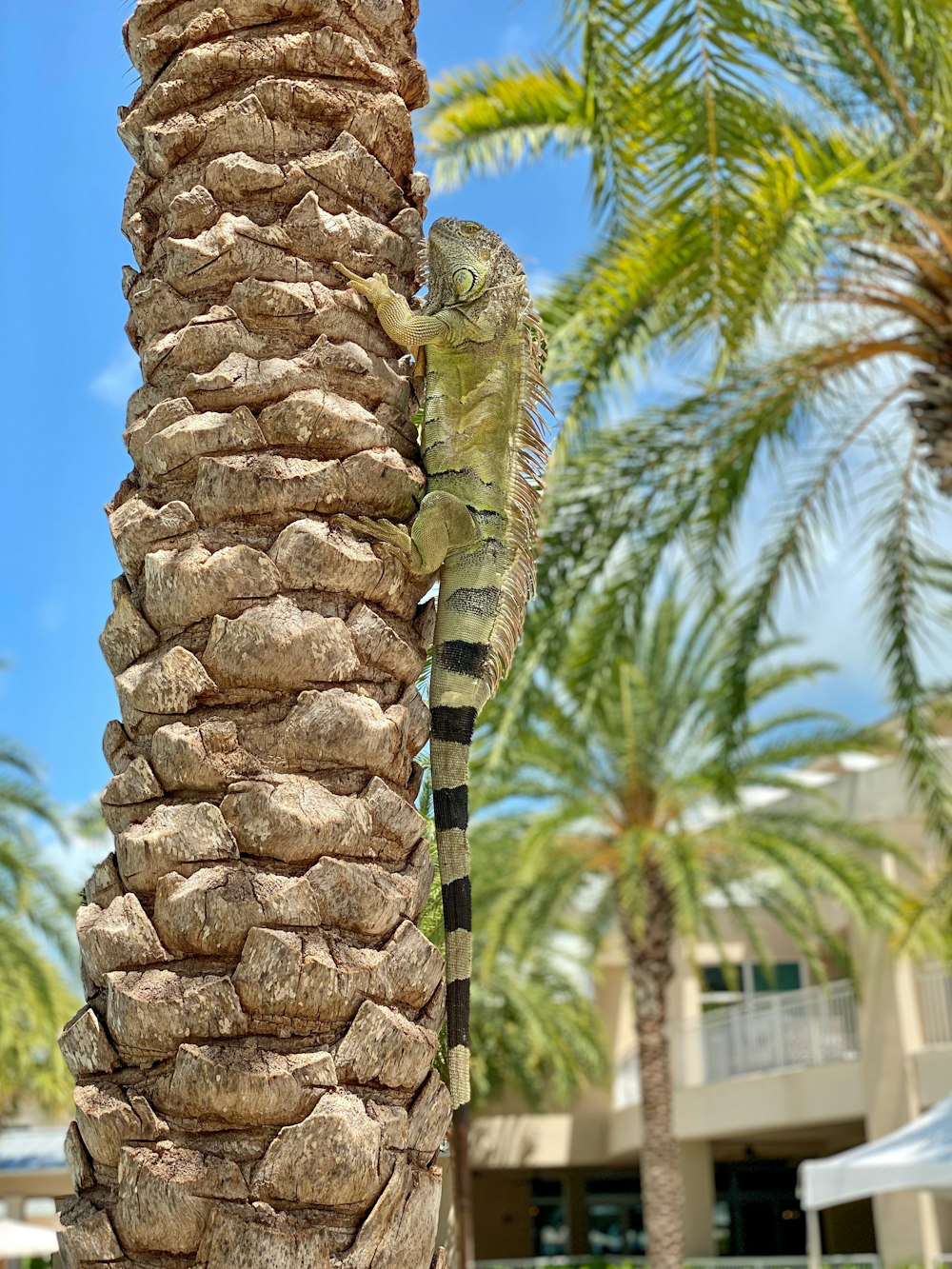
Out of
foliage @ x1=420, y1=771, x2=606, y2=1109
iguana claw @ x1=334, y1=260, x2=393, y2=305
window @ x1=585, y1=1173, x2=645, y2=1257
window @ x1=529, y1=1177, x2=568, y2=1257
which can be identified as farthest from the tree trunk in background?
window @ x1=529, y1=1177, x2=568, y2=1257

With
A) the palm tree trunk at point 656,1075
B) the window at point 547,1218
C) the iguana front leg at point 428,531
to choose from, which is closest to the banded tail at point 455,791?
the iguana front leg at point 428,531

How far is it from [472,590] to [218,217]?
957 millimetres

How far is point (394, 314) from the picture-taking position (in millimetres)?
2986

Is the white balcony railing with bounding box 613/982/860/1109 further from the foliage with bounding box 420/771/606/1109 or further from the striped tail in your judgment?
A: the striped tail

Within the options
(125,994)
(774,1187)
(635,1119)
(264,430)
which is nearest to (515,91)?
(264,430)

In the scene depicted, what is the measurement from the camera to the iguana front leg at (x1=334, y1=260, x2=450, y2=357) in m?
2.96

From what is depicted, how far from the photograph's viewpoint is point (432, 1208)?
8.16ft

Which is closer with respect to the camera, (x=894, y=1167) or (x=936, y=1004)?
(x=894, y=1167)

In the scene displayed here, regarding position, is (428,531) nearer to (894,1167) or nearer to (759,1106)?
(894,1167)

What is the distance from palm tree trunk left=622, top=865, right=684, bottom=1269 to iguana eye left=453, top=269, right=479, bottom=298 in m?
15.6

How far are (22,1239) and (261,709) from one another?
50.8 ft

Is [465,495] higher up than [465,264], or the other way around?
[465,264]

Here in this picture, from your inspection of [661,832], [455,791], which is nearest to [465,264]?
[455,791]

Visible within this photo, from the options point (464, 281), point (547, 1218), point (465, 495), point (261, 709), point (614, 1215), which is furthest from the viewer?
point (547, 1218)
